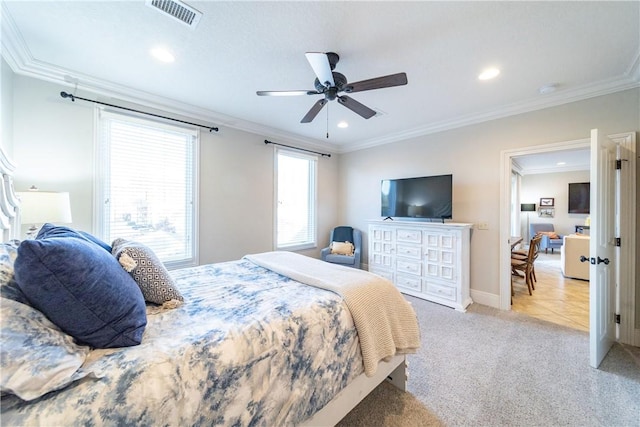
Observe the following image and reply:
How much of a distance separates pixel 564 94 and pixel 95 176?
524 centimetres

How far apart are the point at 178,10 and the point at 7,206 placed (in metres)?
1.80

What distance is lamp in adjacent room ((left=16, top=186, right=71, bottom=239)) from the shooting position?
1.86m

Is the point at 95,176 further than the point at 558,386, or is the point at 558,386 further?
the point at 95,176

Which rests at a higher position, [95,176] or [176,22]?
[176,22]

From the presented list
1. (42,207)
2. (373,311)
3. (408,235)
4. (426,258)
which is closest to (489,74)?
(408,235)

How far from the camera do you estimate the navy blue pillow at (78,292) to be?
0.85m

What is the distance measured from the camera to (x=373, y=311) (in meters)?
1.54

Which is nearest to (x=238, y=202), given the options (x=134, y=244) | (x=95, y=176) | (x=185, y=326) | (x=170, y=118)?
(x=170, y=118)

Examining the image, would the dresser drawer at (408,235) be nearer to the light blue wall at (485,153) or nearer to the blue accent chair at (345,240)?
the light blue wall at (485,153)

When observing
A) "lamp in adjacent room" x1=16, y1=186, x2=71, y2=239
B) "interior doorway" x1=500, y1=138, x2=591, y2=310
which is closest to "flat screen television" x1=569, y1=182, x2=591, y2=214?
"interior doorway" x1=500, y1=138, x2=591, y2=310

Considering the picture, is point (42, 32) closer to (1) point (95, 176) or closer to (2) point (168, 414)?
(1) point (95, 176)

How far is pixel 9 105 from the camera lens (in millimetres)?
2125

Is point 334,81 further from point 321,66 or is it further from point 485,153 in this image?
point 485,153

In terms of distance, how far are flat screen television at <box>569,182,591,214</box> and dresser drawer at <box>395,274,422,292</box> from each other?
7188 millimetres
